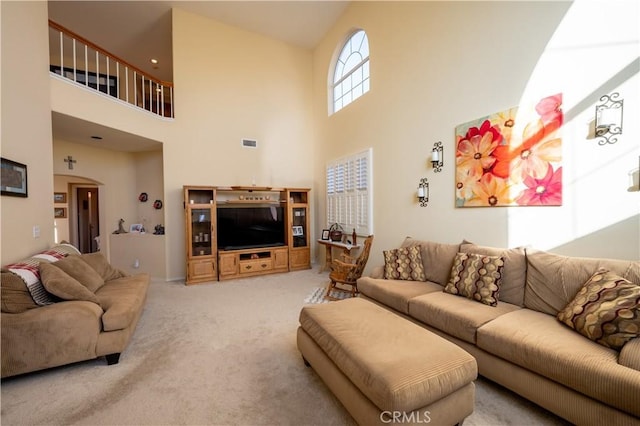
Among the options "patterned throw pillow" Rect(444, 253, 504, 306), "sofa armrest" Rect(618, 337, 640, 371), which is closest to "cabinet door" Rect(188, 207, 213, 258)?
"patterned throw pillow" Rect(444, 253, 504, 306)

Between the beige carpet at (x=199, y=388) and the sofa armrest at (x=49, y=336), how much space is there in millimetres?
159

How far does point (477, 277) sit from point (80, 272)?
4.05 meters

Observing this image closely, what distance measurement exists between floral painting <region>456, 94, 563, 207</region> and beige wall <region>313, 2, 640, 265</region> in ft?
0.27

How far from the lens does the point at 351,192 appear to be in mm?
5090

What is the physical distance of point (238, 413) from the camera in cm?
179

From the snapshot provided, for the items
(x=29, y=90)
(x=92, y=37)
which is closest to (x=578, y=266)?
(x=29, y=90)

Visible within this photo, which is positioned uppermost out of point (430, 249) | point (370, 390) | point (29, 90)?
point (29, 90)

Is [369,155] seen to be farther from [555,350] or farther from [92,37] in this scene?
[92,37]

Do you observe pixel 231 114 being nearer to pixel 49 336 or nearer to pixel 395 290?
pixel 49 336

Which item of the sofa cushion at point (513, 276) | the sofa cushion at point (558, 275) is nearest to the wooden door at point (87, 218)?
the sofa cushion at point (513, 276)

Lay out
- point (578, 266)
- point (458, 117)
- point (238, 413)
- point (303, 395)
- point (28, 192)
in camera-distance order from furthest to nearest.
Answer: point (458, 117), point (28, 192), point (578, 266), point (303, 395), point (238, 413)

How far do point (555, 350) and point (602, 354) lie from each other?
0.75ft

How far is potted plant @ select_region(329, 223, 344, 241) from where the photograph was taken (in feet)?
17.2

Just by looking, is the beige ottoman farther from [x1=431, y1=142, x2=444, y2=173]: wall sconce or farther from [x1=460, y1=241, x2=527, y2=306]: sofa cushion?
[x1=431, y1=142, x2=444, y2=173]: wall sconce
